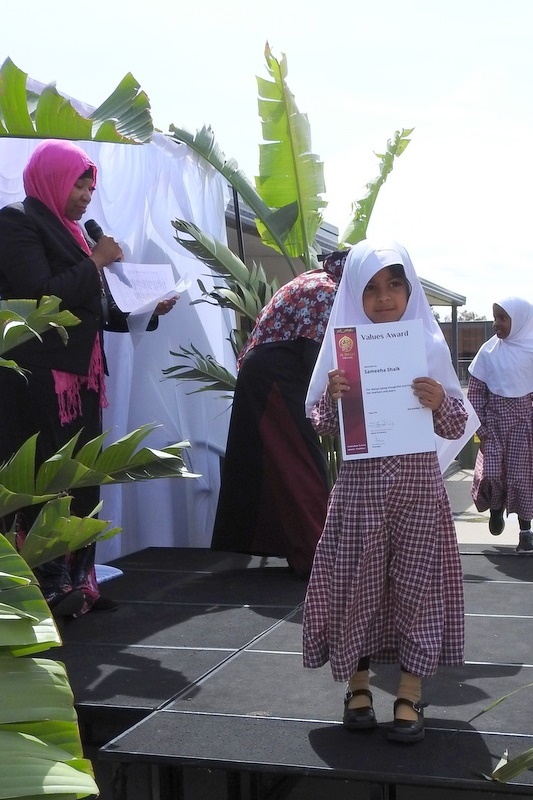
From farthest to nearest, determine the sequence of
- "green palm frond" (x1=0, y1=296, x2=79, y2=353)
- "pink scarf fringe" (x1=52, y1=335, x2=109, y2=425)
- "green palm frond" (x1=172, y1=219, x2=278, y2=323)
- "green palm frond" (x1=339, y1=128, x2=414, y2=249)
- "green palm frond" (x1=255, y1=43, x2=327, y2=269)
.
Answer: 1. "green palm frond" (x1=339, y1=128, x2=414, y2=249)
2. "green palm frond" (x1=255, y1=43, x2=327, y2=269)
3. "green palm frond" (x1=172, y1=219, x2=278, y2=323)
4. "pink scarf fringe" (x1=52, y1=335, x2=109, y2=425)
5. "green palm frond" (x1=0, y1=296, x2=79, y2=353)

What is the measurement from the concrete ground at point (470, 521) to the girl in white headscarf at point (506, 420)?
1.03ft

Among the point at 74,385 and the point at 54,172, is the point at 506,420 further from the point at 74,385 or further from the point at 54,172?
the point at 54,172

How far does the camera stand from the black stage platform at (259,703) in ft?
8.50

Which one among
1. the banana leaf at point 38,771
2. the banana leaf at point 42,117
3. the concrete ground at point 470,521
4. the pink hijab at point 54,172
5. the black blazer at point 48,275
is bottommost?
the concrete ground at point 470,521

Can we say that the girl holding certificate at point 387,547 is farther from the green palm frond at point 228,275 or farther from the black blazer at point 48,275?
the green palm frond at point 228,275

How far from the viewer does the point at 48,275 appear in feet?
13.0

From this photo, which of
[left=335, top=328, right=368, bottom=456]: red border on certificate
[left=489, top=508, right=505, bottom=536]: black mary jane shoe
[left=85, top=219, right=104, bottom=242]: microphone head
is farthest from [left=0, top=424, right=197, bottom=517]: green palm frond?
[left=489, top=508, right=505, bottom=536]: black mary jane shoe

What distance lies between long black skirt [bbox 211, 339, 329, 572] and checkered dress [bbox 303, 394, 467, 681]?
191 centimetres

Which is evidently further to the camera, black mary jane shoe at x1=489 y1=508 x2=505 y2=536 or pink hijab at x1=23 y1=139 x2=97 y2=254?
black mary jane shoe at x1=489 y1=508 x2=505 y2=536

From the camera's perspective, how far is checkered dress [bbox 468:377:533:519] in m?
6.20

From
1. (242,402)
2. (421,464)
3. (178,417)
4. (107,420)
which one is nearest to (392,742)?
(421,464)

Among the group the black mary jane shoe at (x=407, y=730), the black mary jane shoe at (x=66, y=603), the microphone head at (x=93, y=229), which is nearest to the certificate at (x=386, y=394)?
the black mary jane shoe at (x=407, y=730)

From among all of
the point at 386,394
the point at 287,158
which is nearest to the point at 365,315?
the point at 386,394

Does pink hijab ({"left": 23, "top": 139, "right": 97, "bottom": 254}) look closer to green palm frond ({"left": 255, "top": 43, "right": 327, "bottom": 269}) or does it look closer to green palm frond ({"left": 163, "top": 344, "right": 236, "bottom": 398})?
green palm frond ({"left": 163, "top": 344, "right": 236, "bottom": 398})
